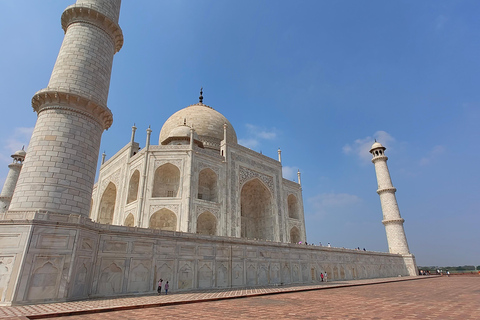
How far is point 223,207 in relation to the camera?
18766mm

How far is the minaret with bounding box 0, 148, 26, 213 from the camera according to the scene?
23.5 m

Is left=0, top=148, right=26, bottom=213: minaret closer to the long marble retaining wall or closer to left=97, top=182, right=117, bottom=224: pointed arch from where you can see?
left=97, top=182, right=117, bottom=224: pointed arch

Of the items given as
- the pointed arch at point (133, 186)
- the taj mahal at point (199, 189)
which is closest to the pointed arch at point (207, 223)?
the taj mahal at point (199, 189)

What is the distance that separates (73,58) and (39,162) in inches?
150

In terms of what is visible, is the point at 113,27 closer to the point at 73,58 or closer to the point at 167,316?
the point at 73,58

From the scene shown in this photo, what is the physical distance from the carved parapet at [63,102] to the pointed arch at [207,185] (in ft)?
34.7

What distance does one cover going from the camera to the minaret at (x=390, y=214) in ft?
86.2

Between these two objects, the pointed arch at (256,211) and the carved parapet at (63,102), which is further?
the pointed arch at (256,211)

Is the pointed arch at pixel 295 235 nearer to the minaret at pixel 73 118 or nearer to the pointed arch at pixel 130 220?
the pointed arch at pixel 130 220

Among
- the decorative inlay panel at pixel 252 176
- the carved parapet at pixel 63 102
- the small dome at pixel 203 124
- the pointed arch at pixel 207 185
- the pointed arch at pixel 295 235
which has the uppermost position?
the small dome at pixel 203 124

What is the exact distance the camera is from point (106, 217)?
2189 cm

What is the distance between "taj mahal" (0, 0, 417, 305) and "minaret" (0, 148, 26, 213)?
8.41 metres

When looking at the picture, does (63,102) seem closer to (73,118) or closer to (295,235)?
(73,118)

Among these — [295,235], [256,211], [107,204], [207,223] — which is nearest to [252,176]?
[256,211]
